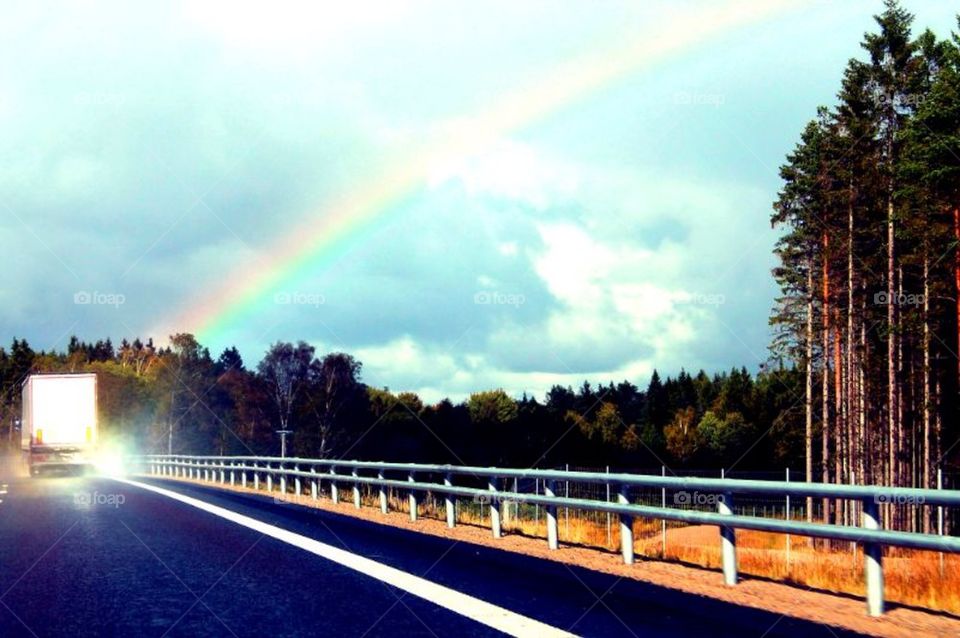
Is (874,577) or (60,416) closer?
(874,577)

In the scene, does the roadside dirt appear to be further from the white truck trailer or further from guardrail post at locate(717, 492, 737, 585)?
the white truck trailer

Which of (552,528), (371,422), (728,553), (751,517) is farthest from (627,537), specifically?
(371,422)

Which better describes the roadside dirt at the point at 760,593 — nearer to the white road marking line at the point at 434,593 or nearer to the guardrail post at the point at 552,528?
the guardrail post at the point at 552,528

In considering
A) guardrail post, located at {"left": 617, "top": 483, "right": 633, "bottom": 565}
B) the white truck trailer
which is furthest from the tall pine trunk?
guardrail post, located at {"left": 617, "top": 483, "right": 633, "bottom": 565}

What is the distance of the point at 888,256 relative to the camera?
4397cm

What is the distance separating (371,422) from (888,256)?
67.0 m

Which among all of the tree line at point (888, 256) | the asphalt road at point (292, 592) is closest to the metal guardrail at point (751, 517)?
the asphalt road at point (292, 592)

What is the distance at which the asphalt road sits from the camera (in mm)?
7109

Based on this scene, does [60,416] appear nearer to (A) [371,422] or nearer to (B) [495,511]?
(B) [495,511]

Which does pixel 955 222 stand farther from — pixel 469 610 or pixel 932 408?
pixel 469 610

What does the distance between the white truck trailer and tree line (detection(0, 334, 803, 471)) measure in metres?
37.1

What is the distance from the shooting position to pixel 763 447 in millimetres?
135375

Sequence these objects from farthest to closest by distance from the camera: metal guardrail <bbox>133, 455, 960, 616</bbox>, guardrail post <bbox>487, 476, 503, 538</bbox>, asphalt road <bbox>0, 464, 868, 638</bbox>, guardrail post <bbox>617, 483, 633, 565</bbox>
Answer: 1. guardrail post <bbox>487, 476, 503, 538</bbox>
2. guardrail post <bbox>617, 483, 633, 565</bbox>
3. asphalt road <bbox>0, 464, 868, 638</bbox>
4. metal guardrail <bbox>133, 455, 960, 616</bbox>

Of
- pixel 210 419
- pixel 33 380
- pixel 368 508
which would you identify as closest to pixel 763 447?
pixel 210 419
